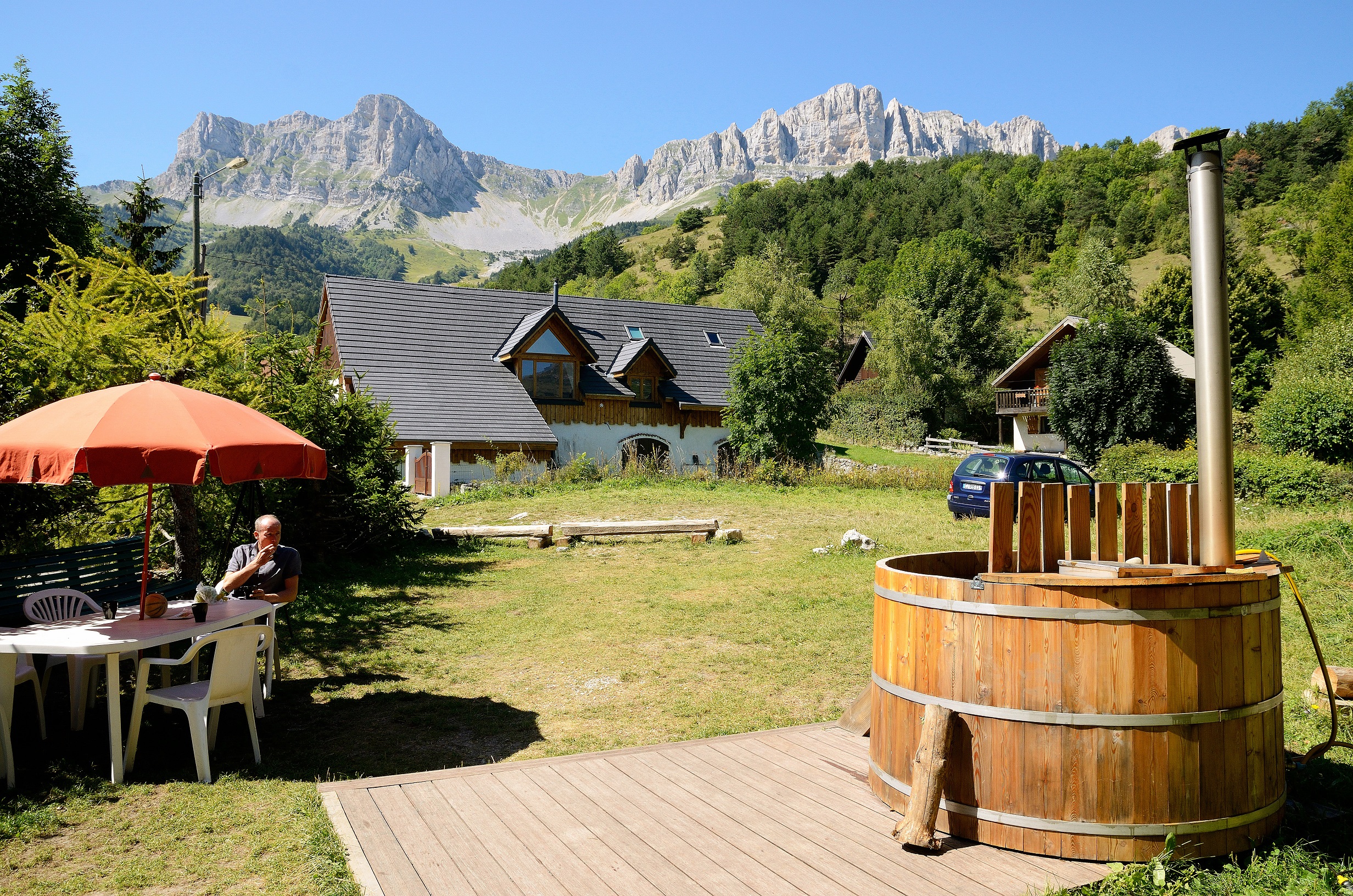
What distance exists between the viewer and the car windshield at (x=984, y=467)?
18.0 m

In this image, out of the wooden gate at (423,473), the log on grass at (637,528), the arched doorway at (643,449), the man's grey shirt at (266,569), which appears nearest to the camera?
the man's grey shirt at (266,569)

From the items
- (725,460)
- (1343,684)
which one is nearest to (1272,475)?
(725,460)

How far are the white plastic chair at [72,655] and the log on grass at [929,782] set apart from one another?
5852 mm

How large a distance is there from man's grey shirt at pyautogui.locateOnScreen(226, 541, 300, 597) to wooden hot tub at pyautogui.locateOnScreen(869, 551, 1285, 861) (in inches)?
241

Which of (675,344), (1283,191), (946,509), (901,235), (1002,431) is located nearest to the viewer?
(946,509)

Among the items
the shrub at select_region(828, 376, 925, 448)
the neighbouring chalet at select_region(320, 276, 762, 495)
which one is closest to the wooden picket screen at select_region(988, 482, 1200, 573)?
the neighbouring chalet at select_region(320, 276, 762, 495)

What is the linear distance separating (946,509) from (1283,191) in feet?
259

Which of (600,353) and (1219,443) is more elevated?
(600,353)

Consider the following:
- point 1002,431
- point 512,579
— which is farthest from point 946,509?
→ point 1002,431

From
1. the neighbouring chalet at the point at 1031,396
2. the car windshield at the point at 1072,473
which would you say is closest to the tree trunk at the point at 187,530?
the car windshield at the point at 1072,473

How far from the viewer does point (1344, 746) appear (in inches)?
201

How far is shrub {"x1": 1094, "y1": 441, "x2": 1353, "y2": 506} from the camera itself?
19.6m

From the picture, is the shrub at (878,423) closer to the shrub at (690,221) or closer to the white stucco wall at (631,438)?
the white stucco wall at (631,438)

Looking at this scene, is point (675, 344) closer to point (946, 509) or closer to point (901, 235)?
point (946, 509)
